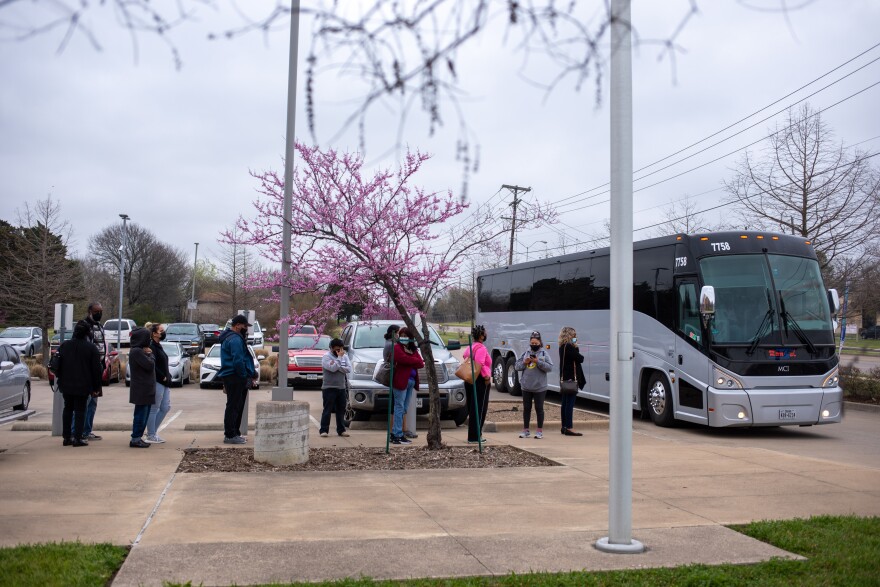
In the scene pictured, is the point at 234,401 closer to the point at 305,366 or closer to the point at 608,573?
the point at 608,573

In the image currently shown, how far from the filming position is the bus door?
1473 cm

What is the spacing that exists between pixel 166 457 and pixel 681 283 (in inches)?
388

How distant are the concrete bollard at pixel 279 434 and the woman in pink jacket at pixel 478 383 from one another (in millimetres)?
2885

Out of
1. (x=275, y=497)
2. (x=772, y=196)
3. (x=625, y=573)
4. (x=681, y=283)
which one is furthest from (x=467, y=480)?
(x=772, y=196)

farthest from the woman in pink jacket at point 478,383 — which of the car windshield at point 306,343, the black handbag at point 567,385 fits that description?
the car windshield at point 306,343

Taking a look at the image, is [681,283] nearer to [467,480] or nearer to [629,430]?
[467,480]

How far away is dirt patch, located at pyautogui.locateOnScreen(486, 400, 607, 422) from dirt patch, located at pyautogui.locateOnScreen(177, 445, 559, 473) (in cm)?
438

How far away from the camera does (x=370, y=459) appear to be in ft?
35.6

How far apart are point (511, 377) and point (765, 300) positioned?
10294 millimetres

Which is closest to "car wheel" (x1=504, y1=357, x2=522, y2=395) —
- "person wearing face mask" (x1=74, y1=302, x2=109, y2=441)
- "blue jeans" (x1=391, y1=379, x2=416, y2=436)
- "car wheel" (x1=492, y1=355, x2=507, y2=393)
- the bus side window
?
"car wheel" (x1=492, y1=355, x2=507, y2=393)

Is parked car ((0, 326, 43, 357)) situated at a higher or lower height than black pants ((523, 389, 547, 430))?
higher

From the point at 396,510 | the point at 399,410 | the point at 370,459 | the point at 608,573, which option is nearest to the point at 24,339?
the point at 399,410

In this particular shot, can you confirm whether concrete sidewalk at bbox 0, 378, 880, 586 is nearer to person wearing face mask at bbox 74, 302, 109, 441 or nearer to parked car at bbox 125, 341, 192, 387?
person wearing face mask at bbox 74, 302, 109, 441

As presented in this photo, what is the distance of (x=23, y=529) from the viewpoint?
21.2 feet
